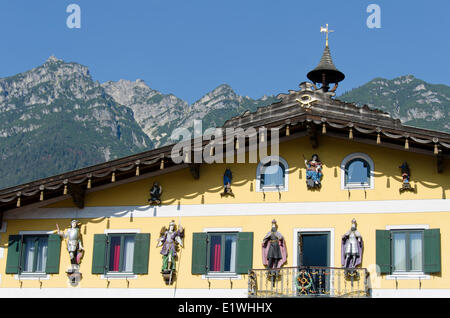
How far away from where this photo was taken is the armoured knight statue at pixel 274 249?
2580 centimetres

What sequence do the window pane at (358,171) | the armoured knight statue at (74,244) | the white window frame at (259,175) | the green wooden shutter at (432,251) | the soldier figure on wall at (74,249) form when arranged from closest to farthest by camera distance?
the green wooden shutter at (432,251) < the window pane at (358,171) < the white window frame at (259,175) < the soldier figure on wall at (74,249) < the armoured knight statue at (74,244)

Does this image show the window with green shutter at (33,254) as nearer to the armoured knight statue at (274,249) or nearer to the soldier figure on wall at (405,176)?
the armoured knight statue at (274,249)

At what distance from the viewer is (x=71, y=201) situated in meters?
27.8

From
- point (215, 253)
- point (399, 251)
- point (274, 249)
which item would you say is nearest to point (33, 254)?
point (215, 253)

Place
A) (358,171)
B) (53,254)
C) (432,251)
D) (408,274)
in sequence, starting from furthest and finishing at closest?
(53,254) < (358,171) < (408,274) < (432,251)

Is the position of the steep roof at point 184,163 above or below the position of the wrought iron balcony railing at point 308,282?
above

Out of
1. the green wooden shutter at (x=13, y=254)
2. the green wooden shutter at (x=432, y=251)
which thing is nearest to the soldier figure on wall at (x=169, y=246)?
the green wooden shutter at (x=13, y=254)

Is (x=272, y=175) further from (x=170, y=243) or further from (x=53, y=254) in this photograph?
A: (x=53, y=254)

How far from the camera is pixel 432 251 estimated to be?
2480 cm

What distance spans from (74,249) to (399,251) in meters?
9.90

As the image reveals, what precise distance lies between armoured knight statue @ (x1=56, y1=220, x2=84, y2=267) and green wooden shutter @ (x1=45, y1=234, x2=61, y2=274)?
268mm

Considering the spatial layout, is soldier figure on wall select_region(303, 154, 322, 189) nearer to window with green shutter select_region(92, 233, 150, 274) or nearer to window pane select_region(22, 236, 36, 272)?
window with green shutter select_region(92, 233, 150, 274)

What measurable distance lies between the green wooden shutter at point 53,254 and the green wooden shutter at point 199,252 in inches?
170

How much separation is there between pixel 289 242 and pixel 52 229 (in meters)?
7.57
